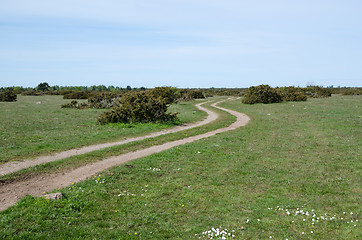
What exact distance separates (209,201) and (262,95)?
174ft

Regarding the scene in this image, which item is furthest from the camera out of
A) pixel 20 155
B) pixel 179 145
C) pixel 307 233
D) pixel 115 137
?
pixel 115 137

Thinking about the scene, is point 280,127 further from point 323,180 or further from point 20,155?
point 20,155

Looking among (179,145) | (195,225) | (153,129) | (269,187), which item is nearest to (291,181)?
(269,187)

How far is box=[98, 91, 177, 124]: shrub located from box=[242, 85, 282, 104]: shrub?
34087 mm

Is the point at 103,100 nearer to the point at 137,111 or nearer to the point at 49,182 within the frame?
the point at 137,111

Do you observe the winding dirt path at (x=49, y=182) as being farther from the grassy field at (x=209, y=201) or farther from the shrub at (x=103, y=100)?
the shrub at (x=103, y=100)

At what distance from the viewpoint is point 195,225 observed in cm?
786

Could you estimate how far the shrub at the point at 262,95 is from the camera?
58938 millimetres

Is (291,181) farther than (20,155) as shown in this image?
No

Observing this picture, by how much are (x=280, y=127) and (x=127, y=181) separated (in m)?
18.8

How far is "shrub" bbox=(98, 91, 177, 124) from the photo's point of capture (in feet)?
91.6

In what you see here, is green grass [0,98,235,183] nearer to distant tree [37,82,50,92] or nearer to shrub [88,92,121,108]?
shrub [88,92,121,108]

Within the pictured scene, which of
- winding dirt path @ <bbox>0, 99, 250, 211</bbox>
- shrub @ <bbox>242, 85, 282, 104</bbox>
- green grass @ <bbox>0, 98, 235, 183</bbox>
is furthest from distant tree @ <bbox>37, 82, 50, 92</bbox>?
winding dirt path @ <bbox>0, 99, 250, 211</bbox>

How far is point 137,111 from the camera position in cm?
2819
